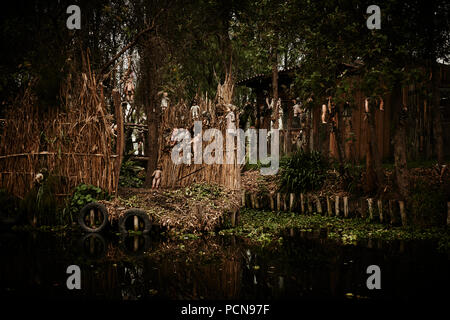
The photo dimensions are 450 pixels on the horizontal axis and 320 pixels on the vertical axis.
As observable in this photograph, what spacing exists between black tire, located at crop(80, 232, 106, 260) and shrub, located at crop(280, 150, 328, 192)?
16.1ft

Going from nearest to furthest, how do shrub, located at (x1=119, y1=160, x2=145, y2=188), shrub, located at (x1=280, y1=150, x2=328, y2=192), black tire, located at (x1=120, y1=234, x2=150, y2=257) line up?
black tire, located at (x1=120, y1=234, x2=150, y2=257) → shrub, located at (x1=280, y1=150, x2=328, y2=192) → shrub, located at (x1=119, y1=160, x2=145, y2=188)

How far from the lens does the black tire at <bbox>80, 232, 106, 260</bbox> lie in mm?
5254

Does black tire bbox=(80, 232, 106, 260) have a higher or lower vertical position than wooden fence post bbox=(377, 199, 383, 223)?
lower

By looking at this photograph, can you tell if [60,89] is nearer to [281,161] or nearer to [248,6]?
[281,161]

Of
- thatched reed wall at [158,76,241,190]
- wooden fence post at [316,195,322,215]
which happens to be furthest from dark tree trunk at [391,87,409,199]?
thatched reed wall at [158,76,241,190]

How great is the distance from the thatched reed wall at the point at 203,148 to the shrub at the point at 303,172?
215 centimetres

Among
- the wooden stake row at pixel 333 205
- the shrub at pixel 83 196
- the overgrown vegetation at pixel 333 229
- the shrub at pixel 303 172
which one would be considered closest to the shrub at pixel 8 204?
the shrub at pixel 83 196

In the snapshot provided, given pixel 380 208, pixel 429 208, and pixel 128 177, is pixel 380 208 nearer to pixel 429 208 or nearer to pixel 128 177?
pixel 429 208

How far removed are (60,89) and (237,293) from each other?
218 inches

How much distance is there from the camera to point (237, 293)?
3.73 meters

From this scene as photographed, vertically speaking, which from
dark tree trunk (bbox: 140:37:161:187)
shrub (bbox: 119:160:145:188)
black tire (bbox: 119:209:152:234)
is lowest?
black tire (bbox: 119:209:152:234)

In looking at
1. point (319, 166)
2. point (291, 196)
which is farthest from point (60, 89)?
point (319, 166)

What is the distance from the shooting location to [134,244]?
5.96 meters

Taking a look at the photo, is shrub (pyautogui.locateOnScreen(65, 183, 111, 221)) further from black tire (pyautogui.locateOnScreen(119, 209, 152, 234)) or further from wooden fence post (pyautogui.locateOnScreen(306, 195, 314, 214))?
wooden fence post (pyautogui.locateOnScreen(306, 195, 314, 214))
